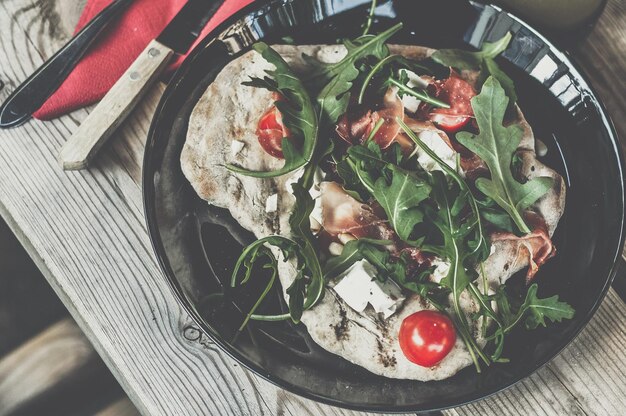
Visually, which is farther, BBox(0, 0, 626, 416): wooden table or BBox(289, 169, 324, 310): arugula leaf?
BBox(0, 0, 626, 416): wooden table

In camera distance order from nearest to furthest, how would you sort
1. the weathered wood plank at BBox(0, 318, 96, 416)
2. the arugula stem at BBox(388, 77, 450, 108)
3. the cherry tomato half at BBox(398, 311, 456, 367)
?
1. the cherry tomato half at BBox(398, 311, 456, 367)
2. the arugula stem at BBox(388, 77, 450, 108)
3. the weathered wood plank at BBox(0, 318, 96, 416)

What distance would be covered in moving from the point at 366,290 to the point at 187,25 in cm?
85

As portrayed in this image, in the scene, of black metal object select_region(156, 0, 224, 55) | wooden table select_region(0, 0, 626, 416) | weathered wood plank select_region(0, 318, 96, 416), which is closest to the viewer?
wooden table select_region(0, 0, 626, 416)

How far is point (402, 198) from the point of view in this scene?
125 cm

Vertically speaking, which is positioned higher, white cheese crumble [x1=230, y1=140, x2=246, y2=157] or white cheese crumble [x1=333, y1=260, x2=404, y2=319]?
white cheese crumble [x1=230, y1=140, x2=246, y2=157]

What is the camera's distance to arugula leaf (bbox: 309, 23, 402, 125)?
1320 mm

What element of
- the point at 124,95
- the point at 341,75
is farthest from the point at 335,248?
the point at 124,95

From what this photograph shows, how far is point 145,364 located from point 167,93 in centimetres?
69

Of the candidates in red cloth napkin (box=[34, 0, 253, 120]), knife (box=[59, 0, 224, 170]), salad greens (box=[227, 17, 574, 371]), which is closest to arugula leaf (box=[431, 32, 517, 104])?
salad greens (box=[227, 17, 574, 371])

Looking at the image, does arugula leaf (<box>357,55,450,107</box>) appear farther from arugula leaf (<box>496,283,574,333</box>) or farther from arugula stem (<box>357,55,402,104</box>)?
arugula leaf (<box>496,283,574,333</box>)

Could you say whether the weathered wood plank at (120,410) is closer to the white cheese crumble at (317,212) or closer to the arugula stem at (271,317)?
the arugula stem at (271,317)

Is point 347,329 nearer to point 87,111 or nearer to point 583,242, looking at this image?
point 583,242

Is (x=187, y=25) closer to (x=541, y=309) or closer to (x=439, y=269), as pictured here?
(x=439, y=269)

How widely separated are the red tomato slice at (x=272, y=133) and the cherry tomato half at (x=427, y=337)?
49cm
